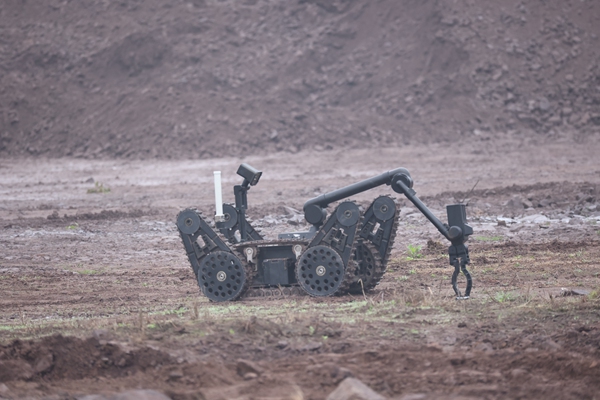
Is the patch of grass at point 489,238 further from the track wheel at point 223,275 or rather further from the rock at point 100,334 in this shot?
the rock at point 100,334

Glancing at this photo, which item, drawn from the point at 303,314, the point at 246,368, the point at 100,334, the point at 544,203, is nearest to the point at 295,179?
the point at 544,203

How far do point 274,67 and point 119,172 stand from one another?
8.76m

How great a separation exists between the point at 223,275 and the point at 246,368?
357 centimetres

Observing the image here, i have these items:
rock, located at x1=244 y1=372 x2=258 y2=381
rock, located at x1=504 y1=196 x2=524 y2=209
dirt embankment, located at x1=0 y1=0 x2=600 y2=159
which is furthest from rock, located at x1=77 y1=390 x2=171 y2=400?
dirt embankment, located at x1=0 y1=0 x2=600 y2=159

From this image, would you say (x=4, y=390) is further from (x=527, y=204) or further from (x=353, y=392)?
(x=527, y=204)

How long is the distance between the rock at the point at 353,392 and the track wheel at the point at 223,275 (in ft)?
14.0

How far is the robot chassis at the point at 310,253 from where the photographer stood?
9102 millimetres

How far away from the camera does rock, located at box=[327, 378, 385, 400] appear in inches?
196

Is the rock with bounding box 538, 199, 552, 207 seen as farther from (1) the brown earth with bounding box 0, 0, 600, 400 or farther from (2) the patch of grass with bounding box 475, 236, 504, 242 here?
(2) the patch of grass with bounding box 475, 236, 504, 242

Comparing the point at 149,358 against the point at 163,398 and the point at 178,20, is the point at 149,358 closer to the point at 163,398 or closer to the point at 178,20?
the point at 163,398

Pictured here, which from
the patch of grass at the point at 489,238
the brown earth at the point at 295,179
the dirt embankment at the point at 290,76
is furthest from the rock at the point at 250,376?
the dirt embankment at the point at 290,76

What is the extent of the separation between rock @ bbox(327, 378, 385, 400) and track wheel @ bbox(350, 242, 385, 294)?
14.0ft

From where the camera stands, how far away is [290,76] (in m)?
34.1

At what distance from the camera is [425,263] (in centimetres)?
1275
